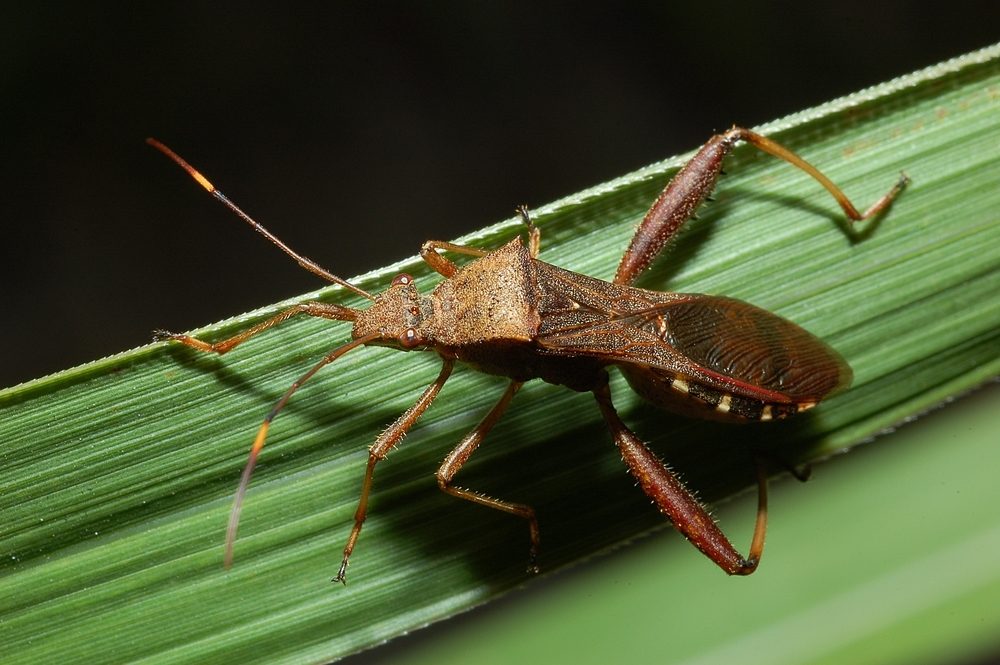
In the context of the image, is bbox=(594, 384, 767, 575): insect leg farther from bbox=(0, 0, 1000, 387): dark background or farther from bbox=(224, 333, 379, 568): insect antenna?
bbox=(0, 0, 1000, 387): dark background

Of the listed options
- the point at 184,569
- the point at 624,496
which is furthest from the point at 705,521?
the point at 184,569

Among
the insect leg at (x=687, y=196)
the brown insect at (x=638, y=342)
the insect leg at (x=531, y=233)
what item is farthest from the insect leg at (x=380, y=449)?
the insect leg at (x=687, y=196)

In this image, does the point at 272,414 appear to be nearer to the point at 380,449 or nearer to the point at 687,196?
the point at 380,449

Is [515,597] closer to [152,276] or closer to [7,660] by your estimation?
[7,660]

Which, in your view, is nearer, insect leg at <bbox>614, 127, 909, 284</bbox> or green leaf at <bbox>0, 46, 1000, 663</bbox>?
green leaf at <bbox>0, 46, 1000, 663</bbox>

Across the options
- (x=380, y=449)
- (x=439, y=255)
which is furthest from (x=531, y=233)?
(x=380, y=449)

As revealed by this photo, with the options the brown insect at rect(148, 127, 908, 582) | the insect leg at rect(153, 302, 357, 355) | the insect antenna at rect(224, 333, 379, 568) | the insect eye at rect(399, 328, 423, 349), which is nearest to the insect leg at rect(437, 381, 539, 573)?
the brown insect at rect(148, 127, 908, 582)
